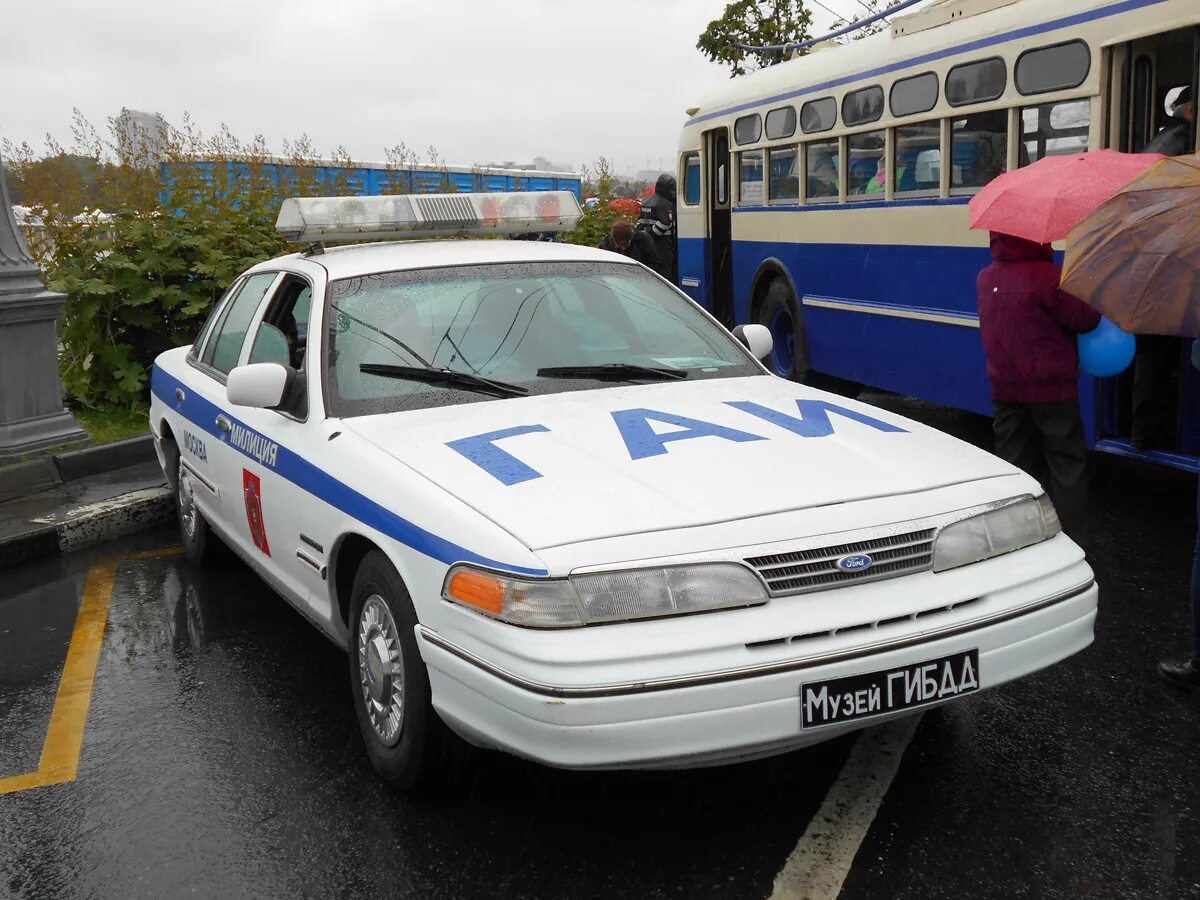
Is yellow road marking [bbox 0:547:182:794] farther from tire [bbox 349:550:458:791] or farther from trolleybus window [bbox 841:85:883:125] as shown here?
trolleybus window [bbox 841:85:883:125]

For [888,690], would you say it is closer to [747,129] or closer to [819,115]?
[819,115]

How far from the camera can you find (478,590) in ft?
10.1

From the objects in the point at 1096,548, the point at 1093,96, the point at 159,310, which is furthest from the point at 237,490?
the point at 159,310

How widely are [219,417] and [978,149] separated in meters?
4.74

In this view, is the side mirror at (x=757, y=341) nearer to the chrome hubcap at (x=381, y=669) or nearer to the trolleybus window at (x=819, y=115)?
the chrome hubcap at (x=381, y=669)

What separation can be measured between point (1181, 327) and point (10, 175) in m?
8.85

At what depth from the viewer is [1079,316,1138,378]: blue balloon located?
5.14 metres

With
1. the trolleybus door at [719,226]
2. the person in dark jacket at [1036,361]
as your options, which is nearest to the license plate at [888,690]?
the person in dark jacket at [1036,361]

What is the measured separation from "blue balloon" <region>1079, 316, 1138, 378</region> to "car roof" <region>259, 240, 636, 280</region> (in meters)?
1.89

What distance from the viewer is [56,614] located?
5.82 m

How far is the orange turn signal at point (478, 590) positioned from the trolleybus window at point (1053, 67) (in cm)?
496

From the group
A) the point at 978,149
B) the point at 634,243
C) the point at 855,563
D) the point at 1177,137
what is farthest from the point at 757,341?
the point at 634,243

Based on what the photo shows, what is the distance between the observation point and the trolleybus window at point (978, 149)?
7.30 meters

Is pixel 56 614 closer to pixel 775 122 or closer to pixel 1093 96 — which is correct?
pixel 1093 96
